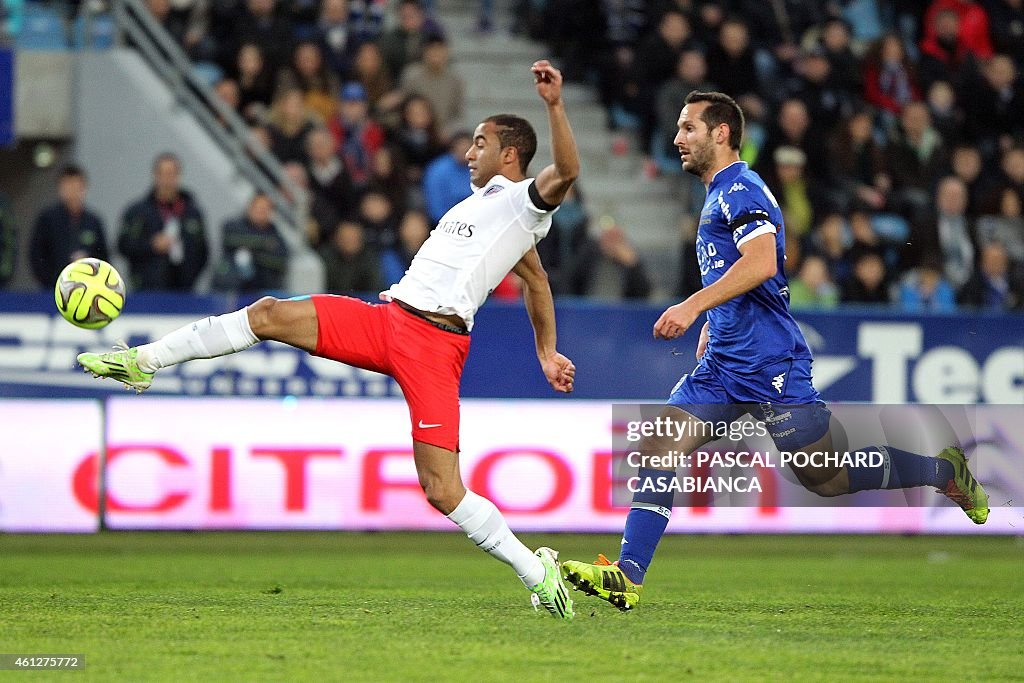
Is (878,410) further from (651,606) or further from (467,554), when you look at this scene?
(651,606)

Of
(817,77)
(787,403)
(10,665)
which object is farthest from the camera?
(817,77)

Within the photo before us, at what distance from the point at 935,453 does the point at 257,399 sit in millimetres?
5685

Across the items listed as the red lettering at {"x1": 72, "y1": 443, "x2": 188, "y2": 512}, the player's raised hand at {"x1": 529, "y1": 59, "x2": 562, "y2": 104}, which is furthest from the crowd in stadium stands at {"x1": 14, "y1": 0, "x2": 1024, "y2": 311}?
the player's raised hand at {"x1": 529, "y1": 59, "x2": 562, "y2": 104}

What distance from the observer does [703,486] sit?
11.5m

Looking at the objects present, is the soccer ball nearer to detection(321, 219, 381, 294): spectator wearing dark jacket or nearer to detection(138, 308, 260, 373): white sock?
detection(138, 308, 260, 373): white sock

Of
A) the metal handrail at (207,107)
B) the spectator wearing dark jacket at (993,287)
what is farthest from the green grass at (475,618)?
the metal handrail at (207,107)

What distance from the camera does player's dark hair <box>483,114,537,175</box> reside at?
7.65 metres

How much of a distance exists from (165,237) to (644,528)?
7526 millimetres

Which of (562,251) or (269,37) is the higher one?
(269,37)

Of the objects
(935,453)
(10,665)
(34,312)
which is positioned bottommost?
(10,665)

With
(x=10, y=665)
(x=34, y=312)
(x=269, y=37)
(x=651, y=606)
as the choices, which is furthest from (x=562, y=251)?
(x=10, y=665)

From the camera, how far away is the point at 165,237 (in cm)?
1420

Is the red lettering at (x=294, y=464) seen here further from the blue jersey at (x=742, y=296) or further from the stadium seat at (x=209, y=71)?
the stadium seat at (x=209, y=71)

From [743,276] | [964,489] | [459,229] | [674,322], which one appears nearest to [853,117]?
[964,489]
